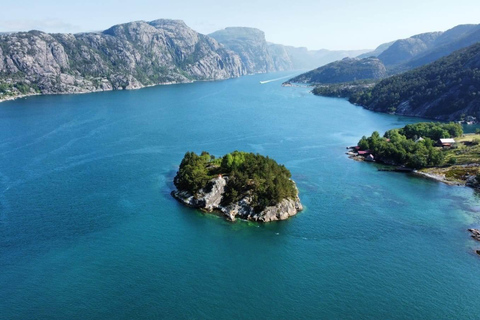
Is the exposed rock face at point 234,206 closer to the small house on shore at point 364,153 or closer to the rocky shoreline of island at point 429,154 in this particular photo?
the rocky shoreline of island at point 429,154

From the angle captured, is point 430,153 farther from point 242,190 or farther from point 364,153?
point 242,190

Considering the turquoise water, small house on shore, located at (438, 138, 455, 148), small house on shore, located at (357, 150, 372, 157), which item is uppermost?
small house on shore, located at (438, 138, 455, 148)

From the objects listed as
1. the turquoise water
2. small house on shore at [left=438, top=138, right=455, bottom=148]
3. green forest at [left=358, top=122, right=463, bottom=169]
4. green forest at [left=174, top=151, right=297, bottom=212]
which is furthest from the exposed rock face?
small house on shore at [left=438, top=138, right=455, bottom=148]

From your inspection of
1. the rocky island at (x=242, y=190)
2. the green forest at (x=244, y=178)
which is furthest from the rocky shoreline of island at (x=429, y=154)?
the rocky island at (x=242, y=190)

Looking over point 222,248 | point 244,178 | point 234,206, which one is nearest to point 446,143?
point 244,178

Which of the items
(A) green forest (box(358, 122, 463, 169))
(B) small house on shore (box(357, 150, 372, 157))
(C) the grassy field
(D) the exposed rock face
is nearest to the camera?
(D) the exposed rock face

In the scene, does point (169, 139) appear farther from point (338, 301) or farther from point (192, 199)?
point (338, 301)

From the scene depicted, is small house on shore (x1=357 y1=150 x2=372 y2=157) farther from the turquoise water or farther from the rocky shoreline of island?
the turquoise water
